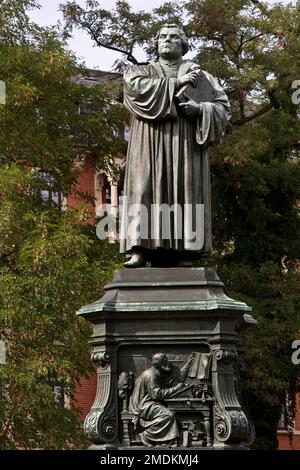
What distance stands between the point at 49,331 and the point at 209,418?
10.6 meters

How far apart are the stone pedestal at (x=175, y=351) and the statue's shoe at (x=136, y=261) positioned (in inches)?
14.1

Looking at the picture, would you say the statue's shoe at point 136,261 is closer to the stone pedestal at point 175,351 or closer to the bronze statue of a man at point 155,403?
the stone pedestal at point 175,351

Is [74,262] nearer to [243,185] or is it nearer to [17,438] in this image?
[17,438]

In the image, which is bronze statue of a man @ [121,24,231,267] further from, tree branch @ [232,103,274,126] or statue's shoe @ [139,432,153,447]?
tree branch @ [232,103,274,126]

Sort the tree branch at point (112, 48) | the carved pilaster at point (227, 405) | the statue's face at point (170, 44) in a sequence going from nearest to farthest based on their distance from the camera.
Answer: the carved pilaster at point (227, 405) → the statue's face at point (170, 44) → the tree branch at point (112, 48)

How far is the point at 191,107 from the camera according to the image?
10609mm

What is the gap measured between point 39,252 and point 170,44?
965 centimetres

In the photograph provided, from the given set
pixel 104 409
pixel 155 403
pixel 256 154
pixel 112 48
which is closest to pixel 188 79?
pixel 155 403

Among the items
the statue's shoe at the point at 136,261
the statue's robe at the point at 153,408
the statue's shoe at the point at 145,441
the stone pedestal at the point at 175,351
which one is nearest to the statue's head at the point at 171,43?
the statue's shoe at the point at 136,261

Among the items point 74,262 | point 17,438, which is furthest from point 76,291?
point 17,438

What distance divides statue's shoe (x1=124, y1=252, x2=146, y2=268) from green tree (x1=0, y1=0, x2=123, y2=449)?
30.2 ft

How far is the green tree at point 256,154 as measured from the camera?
24.9 metres

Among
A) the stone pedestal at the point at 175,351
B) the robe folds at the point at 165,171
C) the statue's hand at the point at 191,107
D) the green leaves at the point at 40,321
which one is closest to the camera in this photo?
the stone pedestal at the point at 175,351

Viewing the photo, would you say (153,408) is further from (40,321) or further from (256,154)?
(256,154)
